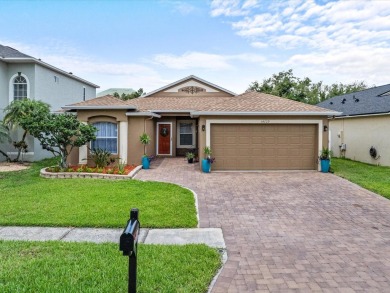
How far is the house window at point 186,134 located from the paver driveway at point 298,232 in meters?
8.13

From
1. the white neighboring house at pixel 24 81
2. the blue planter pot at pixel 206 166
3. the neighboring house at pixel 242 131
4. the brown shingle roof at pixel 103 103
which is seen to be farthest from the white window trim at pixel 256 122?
the white neighboring house at pixel 24 81

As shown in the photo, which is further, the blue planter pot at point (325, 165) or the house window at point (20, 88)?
the house window at point (20, 88)

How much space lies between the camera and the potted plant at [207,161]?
13.4 m

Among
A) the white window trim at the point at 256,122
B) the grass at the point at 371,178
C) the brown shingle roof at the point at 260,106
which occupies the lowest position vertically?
the grass at the point at 371,178

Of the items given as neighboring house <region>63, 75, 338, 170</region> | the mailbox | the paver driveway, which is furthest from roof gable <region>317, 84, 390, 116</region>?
the mailbox

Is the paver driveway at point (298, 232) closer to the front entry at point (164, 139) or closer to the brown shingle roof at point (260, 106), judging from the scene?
the brown shingle roof at point (260, 106)

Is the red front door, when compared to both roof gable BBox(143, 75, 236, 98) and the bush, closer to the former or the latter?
roof gable BBox(143, 75, 236, 98)

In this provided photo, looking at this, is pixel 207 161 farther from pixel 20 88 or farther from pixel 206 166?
pixel 20 88

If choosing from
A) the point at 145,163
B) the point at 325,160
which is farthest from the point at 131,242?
the point at 325,160

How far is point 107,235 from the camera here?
228 inches

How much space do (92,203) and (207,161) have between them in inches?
254

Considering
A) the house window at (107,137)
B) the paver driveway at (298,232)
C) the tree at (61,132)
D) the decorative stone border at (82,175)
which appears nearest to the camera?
the paver driveway at (298,232)

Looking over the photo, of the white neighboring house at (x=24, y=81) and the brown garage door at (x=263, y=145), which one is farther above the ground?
the white neighboring house at (x=24, y=81)

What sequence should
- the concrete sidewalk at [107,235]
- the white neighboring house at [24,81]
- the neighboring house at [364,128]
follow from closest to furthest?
1. the concrete sidewalk at [107,235]
2. the neighboring house at [364,128]
3. the white neighboring house at [24,81]
